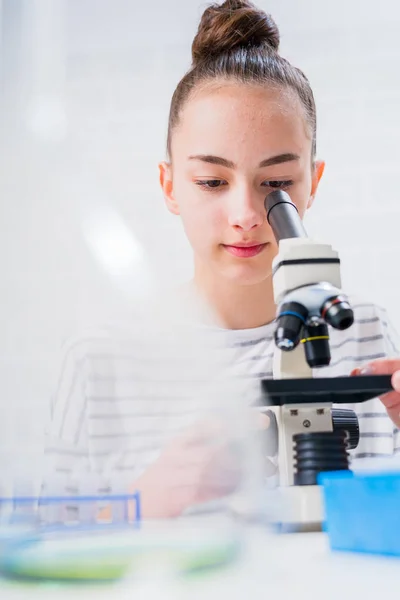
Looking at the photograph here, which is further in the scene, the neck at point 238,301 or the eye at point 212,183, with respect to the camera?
the neck at point 238,301

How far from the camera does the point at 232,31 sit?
44.0 inches

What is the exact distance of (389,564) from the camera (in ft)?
1.13

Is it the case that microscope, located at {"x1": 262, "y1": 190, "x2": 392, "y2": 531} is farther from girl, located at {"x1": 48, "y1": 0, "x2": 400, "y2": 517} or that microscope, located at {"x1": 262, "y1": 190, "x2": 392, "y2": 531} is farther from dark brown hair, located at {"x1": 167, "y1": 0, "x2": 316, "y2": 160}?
dark brown hair, located at {"x1": 167, "y1": 0, "x2": 316, "y2": 160}

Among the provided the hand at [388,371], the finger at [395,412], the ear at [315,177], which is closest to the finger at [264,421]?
the hand at [388,371]

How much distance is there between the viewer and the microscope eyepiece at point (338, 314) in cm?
53

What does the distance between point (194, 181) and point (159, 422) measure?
20.1 inches

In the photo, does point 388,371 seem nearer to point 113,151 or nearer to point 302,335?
point 302,335

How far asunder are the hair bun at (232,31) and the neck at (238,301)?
1.16 ft

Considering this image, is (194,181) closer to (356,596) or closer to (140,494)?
(140,494)

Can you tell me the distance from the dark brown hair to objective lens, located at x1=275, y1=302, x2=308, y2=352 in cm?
61

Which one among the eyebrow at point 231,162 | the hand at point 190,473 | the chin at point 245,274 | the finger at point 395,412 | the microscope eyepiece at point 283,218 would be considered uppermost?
the eyebrow at point 231,162

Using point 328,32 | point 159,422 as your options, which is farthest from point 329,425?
point 328,32

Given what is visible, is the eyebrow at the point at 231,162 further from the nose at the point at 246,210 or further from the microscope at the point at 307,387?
the microscope at the point at 307,387

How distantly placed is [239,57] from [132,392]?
2.12 ft
